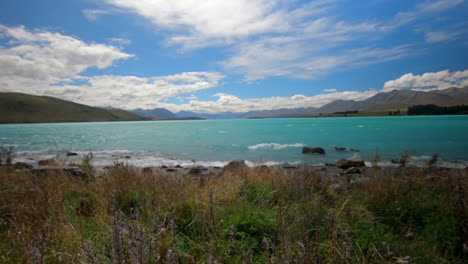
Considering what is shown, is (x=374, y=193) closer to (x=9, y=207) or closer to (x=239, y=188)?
(x=239, y=188)

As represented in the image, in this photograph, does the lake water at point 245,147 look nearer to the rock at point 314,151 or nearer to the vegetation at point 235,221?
the rock at point 314,151

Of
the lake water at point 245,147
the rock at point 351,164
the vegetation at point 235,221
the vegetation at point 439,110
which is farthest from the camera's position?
the vegetation at point 439,110

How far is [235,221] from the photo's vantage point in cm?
405

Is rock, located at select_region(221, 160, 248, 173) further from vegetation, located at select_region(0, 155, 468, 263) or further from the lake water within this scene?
vegetation, located at select_region(0, 155, 468, 263)

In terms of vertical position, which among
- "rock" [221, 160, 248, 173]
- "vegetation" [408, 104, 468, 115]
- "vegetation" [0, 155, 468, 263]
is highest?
"vegetation" [408, 104, 468, 115]

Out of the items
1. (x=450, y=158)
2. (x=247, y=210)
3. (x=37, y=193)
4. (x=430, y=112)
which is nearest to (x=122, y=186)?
(x=37, y=193)

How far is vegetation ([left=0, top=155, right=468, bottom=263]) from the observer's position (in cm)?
296

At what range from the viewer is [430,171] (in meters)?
8.48

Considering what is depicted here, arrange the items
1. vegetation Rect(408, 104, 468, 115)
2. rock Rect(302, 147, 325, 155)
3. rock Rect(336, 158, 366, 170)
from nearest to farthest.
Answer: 1. rock Rect(336, 158, 366, 170)
2. rock Rect(302, 147, 325, 155)
3. vegetation Rect(408, 104, 468, 115)

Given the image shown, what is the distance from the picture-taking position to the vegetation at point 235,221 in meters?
2.96

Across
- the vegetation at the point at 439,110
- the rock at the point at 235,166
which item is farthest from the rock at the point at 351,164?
the vegetation at the point at 439,110

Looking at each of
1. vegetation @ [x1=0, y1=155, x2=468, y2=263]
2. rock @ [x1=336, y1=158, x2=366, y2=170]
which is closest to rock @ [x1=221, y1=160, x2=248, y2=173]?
vegetation @ [x1=0, y1=155, x2=468, y2=263]

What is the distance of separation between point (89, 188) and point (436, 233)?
8575 mm

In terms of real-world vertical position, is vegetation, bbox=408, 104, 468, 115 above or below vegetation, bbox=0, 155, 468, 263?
above
